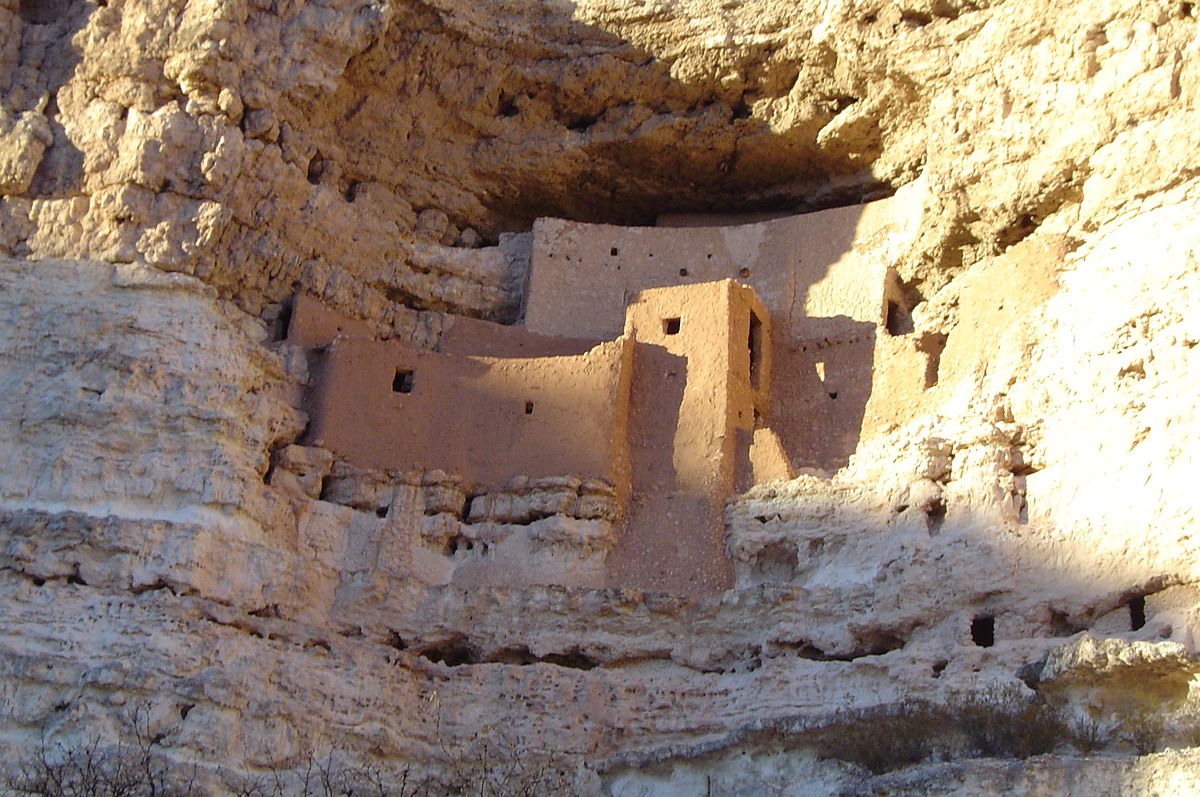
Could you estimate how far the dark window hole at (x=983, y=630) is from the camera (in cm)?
1609

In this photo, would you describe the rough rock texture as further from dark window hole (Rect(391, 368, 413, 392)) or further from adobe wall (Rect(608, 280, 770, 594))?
dark window hole (Rect(391, 368, 413, 392))

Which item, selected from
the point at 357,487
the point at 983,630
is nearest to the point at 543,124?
the point at 357,487

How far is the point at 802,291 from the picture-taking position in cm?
2089

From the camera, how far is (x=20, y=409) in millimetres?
17984

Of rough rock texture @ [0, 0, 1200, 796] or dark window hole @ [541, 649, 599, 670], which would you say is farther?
dark window hole @ [541, 649, 599, 670]

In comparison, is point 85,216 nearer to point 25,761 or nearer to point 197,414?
point 197,414

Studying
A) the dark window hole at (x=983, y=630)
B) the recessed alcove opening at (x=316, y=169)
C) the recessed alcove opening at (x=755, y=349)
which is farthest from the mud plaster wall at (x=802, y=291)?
the dark window hole at (x=983, y=630)

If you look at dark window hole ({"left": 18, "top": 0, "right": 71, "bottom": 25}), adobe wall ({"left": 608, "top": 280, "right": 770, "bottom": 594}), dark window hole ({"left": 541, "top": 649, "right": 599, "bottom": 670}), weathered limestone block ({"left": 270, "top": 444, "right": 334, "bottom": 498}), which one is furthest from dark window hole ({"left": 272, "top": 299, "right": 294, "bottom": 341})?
dark window hole ({"left": 541, "top": 649, "right": 599, "bottom": 670})

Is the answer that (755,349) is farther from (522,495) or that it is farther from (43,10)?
(43,10)

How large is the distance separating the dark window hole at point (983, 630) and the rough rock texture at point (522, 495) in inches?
3.2

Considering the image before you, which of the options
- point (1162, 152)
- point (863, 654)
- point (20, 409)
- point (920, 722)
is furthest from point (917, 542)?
point (20, 409)

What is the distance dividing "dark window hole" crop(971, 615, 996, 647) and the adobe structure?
106 inches

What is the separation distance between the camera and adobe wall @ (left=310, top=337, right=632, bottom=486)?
18953 millimetres

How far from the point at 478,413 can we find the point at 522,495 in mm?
1069
